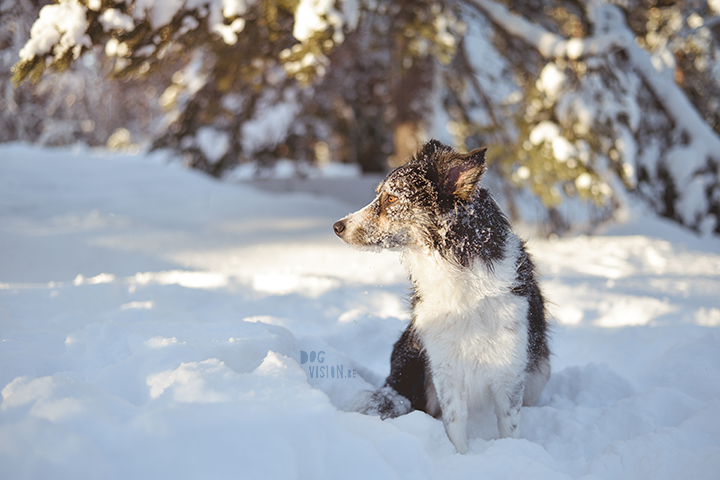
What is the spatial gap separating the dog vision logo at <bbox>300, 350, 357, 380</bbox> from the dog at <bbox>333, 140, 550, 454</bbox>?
1.43 ft

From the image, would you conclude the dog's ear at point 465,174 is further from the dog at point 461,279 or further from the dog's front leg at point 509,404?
the dog's front leg at point 509,404

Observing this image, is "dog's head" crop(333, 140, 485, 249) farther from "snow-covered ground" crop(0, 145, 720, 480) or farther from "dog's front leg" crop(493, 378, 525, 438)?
"dog's front leg" crop(493, 378, 525, 438)

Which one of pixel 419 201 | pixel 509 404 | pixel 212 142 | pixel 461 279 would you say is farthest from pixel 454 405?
pixel 212 142

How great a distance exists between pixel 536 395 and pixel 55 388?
8.75ft

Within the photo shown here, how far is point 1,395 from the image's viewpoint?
206cm

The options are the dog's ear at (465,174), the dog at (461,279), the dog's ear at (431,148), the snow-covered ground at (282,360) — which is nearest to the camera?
the snow-covered ground at (282,360)

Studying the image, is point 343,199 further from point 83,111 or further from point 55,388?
point 83,111

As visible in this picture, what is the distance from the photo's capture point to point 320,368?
10.2ft

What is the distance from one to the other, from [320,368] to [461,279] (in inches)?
46.0

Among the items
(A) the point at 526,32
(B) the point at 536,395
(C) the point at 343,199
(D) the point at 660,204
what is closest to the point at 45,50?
(B) the point at 536,395

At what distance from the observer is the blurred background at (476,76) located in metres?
5.13

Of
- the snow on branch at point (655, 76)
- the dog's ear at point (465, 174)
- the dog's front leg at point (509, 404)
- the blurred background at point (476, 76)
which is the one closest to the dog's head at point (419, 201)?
the dog's ear at point (465, 174)

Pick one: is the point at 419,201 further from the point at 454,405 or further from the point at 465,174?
the point at 454,405

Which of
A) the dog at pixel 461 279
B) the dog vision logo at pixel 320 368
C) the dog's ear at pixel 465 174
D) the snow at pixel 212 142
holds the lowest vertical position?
the dog vision logo at pixel 320 368
